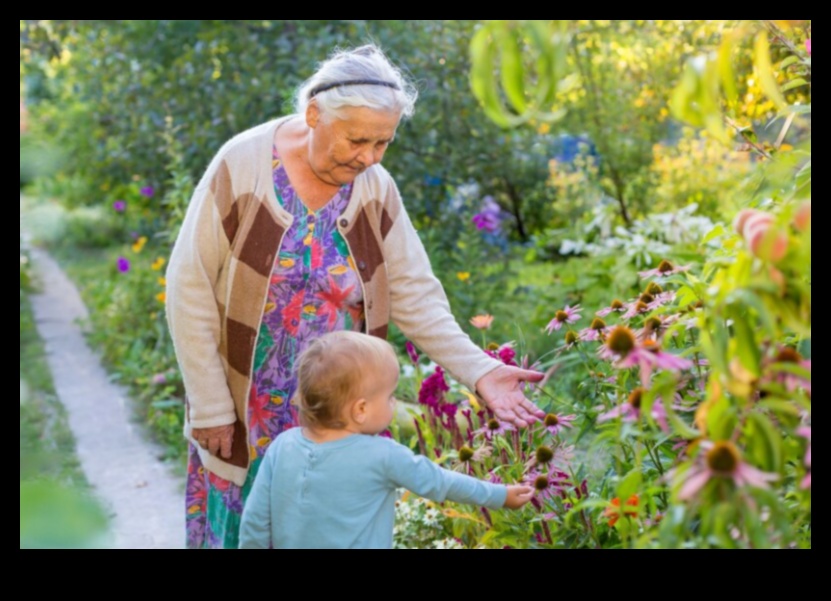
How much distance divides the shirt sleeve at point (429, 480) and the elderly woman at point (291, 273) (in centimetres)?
39

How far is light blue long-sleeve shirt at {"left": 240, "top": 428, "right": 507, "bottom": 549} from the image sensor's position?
1.74 metres

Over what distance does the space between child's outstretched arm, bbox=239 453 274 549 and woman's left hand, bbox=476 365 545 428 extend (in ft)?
1.81

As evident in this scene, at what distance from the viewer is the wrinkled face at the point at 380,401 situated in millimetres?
1772

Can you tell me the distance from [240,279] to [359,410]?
0.57 meters

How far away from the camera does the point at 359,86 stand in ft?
6.87

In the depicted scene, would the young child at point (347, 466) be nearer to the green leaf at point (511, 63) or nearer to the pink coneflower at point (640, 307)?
the pink coneflower at point (640, 307)

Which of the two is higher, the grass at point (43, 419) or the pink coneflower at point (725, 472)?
the pink coneflower at point (725, 472)

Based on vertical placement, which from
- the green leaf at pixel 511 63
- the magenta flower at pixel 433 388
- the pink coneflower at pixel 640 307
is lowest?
the magenta flower at pixel 433 388

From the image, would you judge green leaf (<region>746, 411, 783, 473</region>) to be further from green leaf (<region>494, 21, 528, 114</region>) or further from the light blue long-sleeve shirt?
the light blue long-sleeve shirt

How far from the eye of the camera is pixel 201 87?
5.45 metres

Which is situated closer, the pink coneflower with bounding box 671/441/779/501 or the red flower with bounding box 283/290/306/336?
the pink coneflower with bounding box 671/441/779/501

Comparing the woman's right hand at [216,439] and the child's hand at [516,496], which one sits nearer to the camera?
the child's hand at [516,496]

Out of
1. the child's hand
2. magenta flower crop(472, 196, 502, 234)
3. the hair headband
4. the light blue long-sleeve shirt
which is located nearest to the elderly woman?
the hair headband

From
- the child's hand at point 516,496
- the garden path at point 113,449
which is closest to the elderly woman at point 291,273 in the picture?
the child's hand at point 516,496
